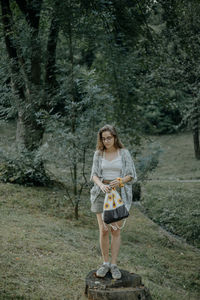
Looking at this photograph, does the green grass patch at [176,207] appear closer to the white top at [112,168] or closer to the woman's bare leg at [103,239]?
the woman's bare leg at [103,239]

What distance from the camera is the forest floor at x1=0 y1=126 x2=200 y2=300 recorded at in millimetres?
4535

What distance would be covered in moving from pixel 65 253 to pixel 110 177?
2.20m

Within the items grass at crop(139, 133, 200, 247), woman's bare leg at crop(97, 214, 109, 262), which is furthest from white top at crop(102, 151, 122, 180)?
grass at crop(139, 133, 200, 247)

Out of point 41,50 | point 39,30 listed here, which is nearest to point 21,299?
point 41,50

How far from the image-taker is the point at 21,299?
3943mm

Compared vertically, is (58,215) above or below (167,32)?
below

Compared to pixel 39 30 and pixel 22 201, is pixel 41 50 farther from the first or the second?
pixel 22 201

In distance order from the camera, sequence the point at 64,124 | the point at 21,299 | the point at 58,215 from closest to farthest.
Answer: the point at 21,299, the point at 64,124, the point at 58,215

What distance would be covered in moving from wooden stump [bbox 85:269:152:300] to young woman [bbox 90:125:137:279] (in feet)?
0.27

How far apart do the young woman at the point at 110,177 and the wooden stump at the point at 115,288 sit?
0.27ft

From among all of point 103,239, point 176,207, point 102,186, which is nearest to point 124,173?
point 102,186

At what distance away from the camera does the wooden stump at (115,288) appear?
155 inches

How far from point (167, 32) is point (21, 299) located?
935 centimetres

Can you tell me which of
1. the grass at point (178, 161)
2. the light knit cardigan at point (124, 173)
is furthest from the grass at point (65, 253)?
the grass at point (178, 161)
